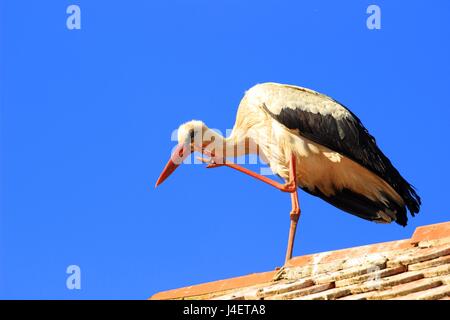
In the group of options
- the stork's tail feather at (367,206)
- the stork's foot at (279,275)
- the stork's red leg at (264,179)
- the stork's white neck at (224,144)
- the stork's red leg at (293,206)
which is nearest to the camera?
the stork's foot at (279,275)

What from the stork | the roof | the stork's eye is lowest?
the roof

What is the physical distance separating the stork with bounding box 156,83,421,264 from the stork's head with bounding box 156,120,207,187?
1.30 ft

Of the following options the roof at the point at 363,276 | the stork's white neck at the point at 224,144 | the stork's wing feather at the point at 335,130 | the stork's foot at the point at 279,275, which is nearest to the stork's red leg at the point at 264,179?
the stork's wing feather at the point at 335,130

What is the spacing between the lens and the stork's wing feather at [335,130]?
825cm

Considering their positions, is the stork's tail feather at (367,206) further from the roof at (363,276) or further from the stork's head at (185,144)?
the roof at (363,276)

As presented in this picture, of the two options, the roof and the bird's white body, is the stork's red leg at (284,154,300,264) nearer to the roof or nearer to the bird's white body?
the bird's white body

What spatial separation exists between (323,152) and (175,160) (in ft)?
4.94

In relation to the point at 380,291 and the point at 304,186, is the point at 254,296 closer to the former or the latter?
the point at 380,291

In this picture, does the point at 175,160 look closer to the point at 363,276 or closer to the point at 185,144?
the point at 185,144

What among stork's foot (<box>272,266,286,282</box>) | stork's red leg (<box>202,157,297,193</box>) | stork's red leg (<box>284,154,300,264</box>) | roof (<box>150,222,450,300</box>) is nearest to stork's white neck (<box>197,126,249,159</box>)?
stork's red leg (<box>284,154,300,264</box>)

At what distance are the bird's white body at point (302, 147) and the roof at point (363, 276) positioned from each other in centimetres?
244

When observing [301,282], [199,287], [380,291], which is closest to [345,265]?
[301,282]

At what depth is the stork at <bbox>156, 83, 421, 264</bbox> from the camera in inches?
325

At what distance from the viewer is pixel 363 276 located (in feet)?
15.4
